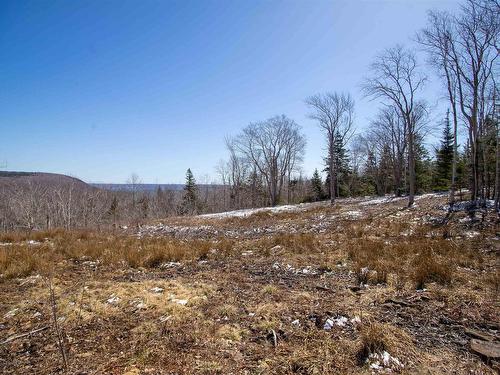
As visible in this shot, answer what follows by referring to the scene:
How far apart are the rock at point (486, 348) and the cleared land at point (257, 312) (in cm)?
2

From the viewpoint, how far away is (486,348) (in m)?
3.12

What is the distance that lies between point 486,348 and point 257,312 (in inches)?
113

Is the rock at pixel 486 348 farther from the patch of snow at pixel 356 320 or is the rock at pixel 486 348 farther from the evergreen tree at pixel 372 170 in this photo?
the evergreen tree at pixel 372 170

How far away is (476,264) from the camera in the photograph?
6043 millimetres

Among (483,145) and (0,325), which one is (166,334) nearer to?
(0,325)

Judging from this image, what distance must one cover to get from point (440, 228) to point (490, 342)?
8.10m

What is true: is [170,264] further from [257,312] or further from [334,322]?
[334,322]

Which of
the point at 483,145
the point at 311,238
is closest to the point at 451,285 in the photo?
the point at 311,238

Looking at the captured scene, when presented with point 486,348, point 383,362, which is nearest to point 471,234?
point 486,348

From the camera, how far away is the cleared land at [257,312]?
3.05 meters

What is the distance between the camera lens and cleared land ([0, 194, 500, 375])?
305 centimetres

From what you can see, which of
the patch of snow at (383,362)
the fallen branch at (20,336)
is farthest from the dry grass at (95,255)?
the patch of snow at (383,362)

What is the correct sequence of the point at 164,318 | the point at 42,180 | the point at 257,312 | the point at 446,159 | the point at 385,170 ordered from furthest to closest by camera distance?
the point at 42,180, the point at 385,170, the point at 446,159, the point at 257,312, the point at 164,318

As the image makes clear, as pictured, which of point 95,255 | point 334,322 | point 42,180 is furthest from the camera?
point 42,180
